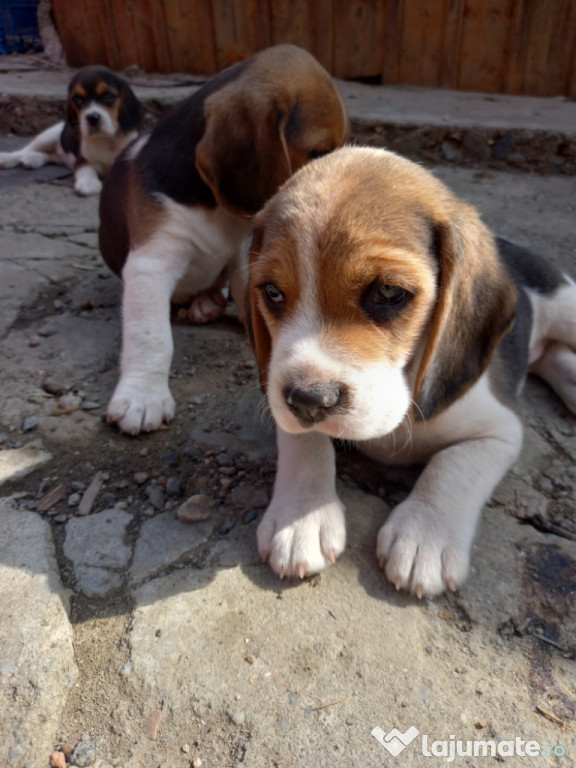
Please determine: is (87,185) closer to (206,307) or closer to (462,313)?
(206,307)

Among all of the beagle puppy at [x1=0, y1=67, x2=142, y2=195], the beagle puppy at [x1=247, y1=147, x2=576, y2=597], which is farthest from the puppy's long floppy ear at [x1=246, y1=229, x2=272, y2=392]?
the beagle puppy at [x1=0, y1=67, x2=142, y2=195]

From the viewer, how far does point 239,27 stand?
801 centimetres

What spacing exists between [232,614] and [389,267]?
3.84 feet

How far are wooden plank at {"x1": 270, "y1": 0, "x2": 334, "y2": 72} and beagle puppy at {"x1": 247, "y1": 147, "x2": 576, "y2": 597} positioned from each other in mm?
6323

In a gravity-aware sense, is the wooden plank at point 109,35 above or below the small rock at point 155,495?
above

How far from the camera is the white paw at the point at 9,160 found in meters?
7.16

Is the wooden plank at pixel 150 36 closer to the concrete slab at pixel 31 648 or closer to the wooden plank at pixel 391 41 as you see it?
the wooden plank at pixel 391 41

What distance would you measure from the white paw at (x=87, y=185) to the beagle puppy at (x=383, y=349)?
15.4 feet

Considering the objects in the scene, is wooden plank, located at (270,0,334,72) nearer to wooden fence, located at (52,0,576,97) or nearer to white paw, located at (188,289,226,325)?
wooden fence, located at (52,0,576,97)

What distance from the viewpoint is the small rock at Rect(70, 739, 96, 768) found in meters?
1.72

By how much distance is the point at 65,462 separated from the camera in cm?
280

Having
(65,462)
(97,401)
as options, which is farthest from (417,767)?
(97,401)

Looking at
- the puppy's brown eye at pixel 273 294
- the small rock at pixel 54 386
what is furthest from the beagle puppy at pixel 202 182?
the puppy's brown eye at pixel 273 294

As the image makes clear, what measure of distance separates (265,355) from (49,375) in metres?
1.49
